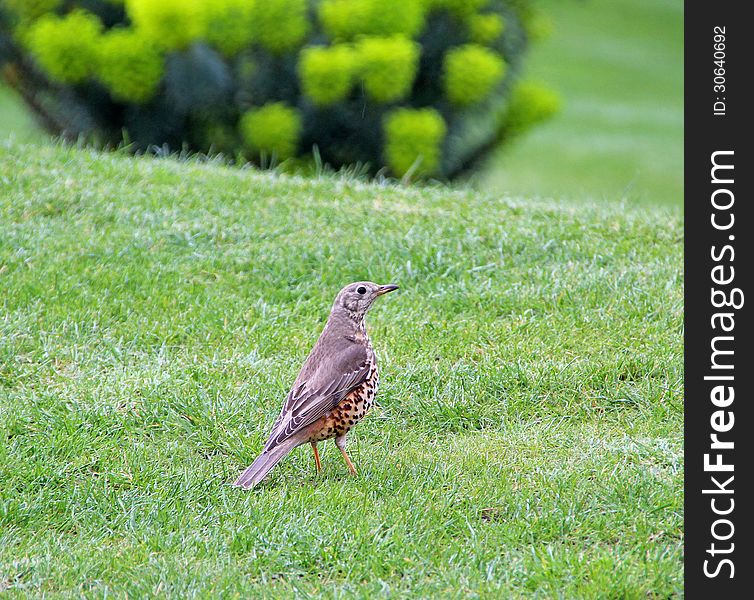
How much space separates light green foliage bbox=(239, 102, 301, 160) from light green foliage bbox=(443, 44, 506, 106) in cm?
157

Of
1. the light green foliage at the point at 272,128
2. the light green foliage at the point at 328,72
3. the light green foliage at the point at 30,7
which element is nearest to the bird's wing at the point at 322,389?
the light green foliage at the point at 328,72

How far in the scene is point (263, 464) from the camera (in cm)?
475

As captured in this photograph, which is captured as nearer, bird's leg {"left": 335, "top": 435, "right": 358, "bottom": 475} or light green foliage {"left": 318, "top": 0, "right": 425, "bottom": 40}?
bird's leg {"left": 335, "top": 435, "right": 358, "bottom": 475}

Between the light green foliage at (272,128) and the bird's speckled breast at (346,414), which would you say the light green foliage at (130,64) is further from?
the bird's speckled breast at (346,414)

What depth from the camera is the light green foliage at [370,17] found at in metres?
Result: 10.2

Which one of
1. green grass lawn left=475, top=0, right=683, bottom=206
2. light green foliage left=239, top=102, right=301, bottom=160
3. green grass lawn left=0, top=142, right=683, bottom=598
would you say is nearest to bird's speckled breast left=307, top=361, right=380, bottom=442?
green grass lawn left=0, top=142, right=683, bottom=598

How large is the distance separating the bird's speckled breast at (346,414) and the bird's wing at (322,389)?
3 cm

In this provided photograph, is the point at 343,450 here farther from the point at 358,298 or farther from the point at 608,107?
the point at 608,107

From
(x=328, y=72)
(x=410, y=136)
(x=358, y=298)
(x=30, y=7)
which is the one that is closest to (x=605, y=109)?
(x=410, y=136)

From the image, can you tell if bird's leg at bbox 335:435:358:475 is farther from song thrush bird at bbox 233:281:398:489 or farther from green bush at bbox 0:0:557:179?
green bush at bbox 0:0:557:179

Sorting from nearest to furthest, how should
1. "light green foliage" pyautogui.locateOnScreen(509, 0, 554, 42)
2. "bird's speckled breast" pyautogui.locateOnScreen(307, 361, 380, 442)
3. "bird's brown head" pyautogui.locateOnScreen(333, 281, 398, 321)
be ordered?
"bird's speckled breast" pyautogui.locateOnScreen(307, 361, 380, 442) < "bird's brown head" pyautogui.locateOnScreen(333, 281, 398, 321) < "light green foliage" pyautogui.locateOnScreen(509, 0, 554, 42)

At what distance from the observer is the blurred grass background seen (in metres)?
18.4
